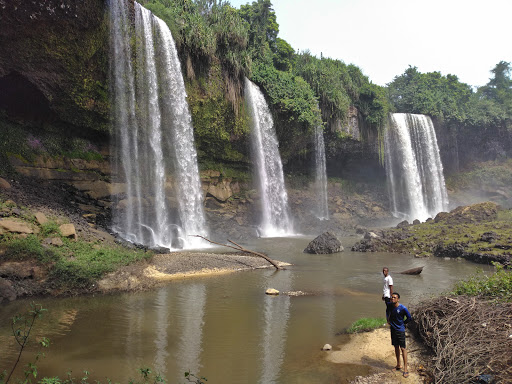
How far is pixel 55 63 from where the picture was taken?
17547mm

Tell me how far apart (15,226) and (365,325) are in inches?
428

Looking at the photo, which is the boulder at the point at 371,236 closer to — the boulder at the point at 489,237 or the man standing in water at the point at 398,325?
the boulder at the point at 489,237

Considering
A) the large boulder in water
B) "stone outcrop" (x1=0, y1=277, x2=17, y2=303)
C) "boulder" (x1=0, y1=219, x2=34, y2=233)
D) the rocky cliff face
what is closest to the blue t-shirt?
"stone outcrop" (x1=0, y1=277, x2=17, y2=303)

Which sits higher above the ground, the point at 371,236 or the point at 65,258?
the point at 65,258

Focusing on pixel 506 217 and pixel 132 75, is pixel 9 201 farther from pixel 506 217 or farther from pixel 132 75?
pixel 506 217

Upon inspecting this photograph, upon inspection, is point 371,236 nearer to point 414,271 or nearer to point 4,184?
point 414,271

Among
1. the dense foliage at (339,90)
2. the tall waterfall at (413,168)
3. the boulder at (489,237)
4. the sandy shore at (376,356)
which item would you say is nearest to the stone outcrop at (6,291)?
the sandy shore at (376,356)

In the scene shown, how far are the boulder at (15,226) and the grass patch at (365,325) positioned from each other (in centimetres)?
1038

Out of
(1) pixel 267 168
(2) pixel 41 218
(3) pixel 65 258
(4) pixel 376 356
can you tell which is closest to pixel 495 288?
(4) pixel 376 356

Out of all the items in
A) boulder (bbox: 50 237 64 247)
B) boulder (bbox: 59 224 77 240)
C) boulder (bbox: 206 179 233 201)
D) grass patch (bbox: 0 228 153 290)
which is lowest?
grass patch (bbox: 0 228 153 290)

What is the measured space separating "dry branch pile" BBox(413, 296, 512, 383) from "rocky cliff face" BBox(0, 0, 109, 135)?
18.0 m

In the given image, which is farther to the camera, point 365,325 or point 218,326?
point 218,326

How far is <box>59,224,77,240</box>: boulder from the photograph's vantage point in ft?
43.2

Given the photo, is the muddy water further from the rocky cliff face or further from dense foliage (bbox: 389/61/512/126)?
dense foliage (bbox: 389/61/512/126)
